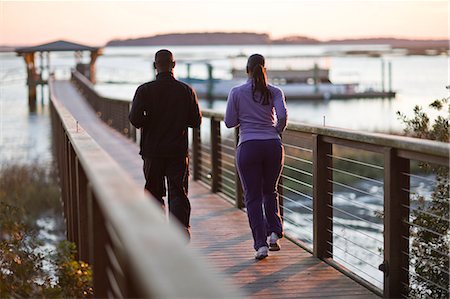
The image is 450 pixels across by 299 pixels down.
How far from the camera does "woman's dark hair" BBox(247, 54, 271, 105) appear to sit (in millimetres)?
7750

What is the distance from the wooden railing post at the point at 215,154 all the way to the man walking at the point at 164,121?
464 centimetres

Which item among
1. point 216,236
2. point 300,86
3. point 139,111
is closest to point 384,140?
point 139,111

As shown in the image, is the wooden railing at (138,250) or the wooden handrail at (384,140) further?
the wooden handrail at (384,140)

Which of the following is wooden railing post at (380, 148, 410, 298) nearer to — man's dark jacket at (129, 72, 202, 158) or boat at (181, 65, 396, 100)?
man's dark jacket at (129, 72, 202, 158)

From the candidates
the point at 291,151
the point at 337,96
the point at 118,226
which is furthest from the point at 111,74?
the point at 118,226

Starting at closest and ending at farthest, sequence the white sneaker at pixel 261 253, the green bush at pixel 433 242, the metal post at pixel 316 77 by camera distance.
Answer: the green bush at pixel 433 242, the white sneaker at pixel 261 253, the metal post at pixel 316 77

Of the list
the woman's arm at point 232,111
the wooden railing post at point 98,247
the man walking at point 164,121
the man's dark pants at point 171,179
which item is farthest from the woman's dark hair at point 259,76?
the wooden railing post at point 98,247

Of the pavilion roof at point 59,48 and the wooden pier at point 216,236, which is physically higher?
the pavilion roof at point 59,48

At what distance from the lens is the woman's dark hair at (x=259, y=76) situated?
25.4ft

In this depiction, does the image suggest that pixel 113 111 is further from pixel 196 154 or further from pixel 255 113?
pixel 255 113

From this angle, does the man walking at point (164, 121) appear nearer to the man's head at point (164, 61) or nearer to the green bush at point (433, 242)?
the man's head at point (164, 61)

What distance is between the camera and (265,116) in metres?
7.87

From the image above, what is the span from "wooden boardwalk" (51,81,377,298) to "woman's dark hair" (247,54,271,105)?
125 centimetres

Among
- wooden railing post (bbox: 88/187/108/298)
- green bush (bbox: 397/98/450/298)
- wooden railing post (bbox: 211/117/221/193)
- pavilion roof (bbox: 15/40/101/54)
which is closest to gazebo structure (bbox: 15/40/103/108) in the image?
pavilion roof (bbox: 15/40/101/54)
